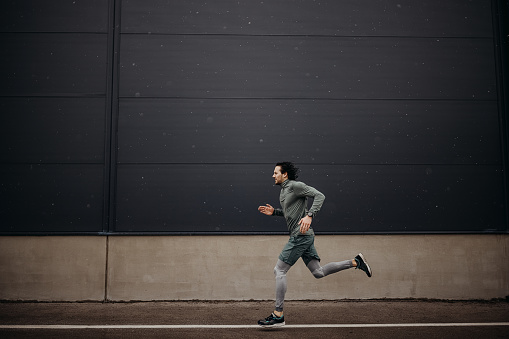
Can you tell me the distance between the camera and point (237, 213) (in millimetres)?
7629

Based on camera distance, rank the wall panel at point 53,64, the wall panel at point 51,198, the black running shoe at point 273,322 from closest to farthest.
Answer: the black running shoe at point 273,322, the wall panel at point 51,198, the wall panel at point 53,64

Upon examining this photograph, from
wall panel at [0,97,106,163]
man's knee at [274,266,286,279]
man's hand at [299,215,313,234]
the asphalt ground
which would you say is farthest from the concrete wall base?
man's hand at [299,215,313,234]

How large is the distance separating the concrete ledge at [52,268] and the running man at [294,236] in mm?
3328

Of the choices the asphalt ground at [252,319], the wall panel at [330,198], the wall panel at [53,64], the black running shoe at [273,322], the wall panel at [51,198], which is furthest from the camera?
the wall panel at [53,64]

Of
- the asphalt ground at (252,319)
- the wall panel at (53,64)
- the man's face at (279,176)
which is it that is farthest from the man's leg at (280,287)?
the wall panel at (53,64)

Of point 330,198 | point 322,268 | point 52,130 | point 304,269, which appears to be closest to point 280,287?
point 322,268

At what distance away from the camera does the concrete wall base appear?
7309mm

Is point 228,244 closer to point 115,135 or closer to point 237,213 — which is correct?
point 237,213

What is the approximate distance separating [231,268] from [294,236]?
2186 millimetres

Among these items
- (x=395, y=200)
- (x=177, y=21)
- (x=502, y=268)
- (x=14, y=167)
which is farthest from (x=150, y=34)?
(x=502, y=268)

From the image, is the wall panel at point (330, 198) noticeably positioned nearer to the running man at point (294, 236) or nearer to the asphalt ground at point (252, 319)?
the asphalt ground at point (252, 319)

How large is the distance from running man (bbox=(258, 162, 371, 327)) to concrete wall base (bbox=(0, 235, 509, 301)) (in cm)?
171

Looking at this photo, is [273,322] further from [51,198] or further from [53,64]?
[53,64]

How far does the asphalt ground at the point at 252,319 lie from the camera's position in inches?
209
